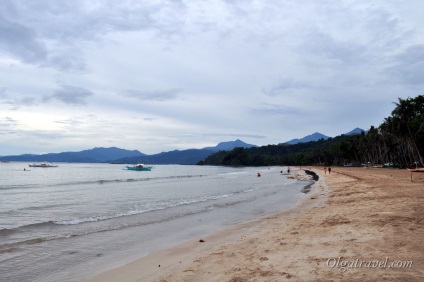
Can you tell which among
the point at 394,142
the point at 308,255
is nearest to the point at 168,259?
the point at 308,255

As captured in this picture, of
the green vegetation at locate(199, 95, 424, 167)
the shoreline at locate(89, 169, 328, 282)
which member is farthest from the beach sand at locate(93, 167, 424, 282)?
the green vegetation at locate(199, 95, 424, 167)

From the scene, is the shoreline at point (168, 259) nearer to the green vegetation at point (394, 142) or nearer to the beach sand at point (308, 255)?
the beach sand at point (308, 255)

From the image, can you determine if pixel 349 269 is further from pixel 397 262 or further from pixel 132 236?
pixel 132 236

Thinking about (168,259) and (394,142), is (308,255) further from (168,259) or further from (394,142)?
(394,142)

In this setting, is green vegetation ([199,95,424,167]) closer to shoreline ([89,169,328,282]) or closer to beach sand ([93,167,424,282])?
beach sand ([93,167,424,282])

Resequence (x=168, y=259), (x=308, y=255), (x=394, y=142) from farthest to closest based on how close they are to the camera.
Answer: (x=394, y=142)
(x=168, y=259)
(x=308, y=255)

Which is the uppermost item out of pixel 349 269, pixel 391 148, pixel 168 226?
pixel 391 148

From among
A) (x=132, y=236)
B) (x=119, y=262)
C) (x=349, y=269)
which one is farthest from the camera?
(x=132, y=236)

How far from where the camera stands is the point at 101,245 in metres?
10.3

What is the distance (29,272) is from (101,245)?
285 centimetres

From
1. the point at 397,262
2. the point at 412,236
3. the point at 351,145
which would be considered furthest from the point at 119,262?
the point at 351,145

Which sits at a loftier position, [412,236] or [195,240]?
[412,236]

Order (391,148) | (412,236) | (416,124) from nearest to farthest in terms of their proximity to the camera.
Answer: (412,236) → (416,124) → (391,148)

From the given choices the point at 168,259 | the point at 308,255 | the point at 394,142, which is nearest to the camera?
the point at 308,255
